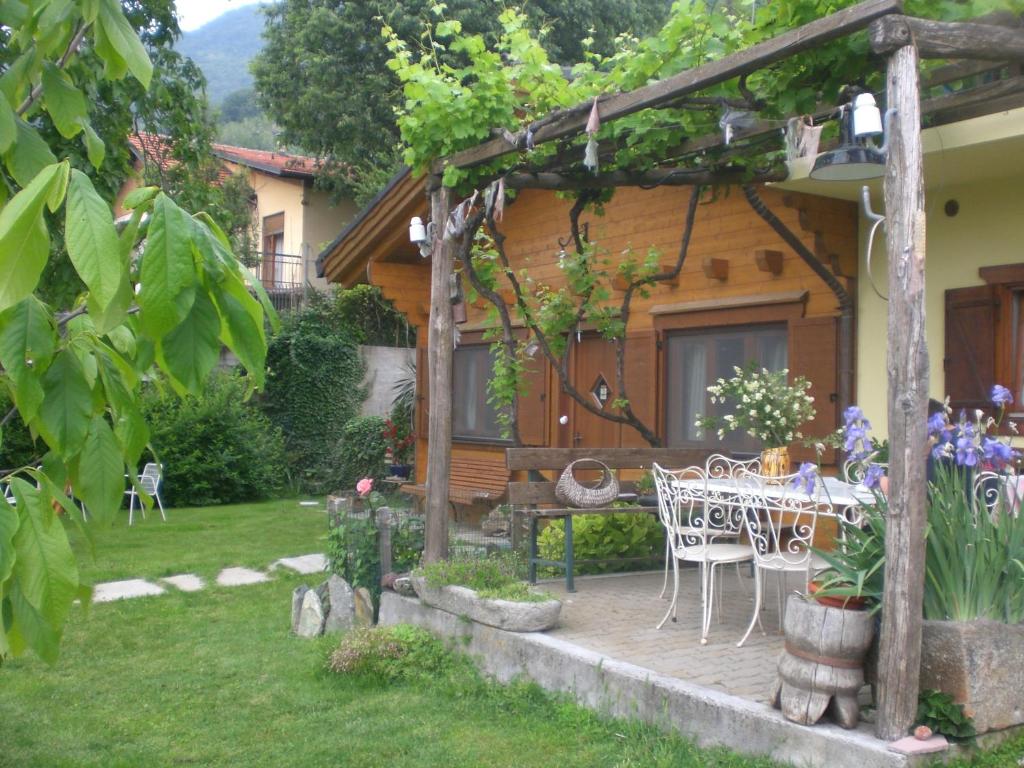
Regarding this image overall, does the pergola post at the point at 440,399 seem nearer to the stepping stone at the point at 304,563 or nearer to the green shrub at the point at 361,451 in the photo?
the stepping stone at the point at 304,563

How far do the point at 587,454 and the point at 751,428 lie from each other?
1220mm

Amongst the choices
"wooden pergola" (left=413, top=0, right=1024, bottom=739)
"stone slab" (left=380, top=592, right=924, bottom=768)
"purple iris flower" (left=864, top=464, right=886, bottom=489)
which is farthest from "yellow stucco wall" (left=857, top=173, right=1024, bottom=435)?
"stone slab" (left=380, top=592, right=924, bottom=768)

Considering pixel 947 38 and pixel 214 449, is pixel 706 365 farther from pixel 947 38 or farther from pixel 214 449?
pixel 214 449

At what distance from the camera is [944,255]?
23.6ft

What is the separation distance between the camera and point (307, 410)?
17.3 meters

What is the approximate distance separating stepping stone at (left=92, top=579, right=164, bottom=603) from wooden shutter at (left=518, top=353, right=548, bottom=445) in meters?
4.21

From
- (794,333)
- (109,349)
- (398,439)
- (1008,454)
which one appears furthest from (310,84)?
(109,349)

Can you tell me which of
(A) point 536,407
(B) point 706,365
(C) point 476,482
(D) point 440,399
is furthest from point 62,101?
(C) point 476,482

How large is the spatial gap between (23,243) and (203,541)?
11.0 m

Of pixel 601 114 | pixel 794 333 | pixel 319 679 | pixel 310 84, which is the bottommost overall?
pixel 319 679

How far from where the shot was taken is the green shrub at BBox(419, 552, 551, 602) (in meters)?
5.75

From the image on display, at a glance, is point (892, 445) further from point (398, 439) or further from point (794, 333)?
point (398, 439)

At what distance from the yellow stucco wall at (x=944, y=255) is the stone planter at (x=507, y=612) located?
3.25 metres

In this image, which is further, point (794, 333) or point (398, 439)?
point (398, 439)
